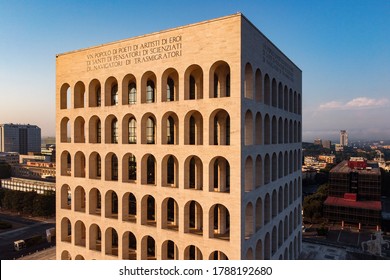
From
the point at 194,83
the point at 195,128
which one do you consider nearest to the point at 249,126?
the point at 195,128

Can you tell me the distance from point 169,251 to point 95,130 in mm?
17959

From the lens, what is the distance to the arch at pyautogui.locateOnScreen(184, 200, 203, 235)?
98.0 ft

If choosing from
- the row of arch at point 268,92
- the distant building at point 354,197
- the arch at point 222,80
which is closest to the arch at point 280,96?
the row of arch at point 268,92

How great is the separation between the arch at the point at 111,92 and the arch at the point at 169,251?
18156 millimetres

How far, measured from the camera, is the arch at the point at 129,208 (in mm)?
33484

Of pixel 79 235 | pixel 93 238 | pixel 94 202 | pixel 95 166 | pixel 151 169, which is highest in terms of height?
→ pixel 95 166

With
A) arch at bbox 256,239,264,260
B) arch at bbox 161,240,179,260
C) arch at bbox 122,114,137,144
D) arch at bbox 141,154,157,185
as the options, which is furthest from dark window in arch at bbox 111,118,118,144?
arch at bbox 256,239,264,260

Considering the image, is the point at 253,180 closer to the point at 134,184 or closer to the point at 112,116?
the point at 134,184

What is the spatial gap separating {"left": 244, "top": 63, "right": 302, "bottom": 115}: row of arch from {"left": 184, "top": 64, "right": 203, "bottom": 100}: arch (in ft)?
16.6

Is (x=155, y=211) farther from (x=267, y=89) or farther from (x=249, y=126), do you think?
(x=267, y=89)

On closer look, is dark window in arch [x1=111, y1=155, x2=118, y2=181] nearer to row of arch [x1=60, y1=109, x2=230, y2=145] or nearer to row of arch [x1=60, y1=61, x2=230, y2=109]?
row of arch [x1=60, y1=109, x2=230, y2=145]

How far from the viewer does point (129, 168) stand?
35.4m

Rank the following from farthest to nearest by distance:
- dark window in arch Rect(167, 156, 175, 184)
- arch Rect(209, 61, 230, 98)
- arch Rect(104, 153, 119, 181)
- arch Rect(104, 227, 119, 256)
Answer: arch Rect(104, 153, 119, 181)
arch Rect(104, 227, 119, 256)
dark window in arch Rect(167, 156, 175, 184)
arch Rect(209, 61, 230, 98)

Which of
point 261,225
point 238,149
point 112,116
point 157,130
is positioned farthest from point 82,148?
point 261,225
